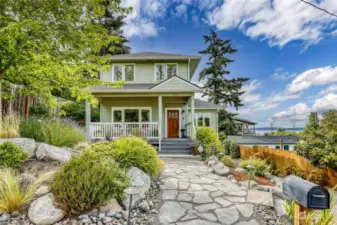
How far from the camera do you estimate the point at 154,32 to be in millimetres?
15523

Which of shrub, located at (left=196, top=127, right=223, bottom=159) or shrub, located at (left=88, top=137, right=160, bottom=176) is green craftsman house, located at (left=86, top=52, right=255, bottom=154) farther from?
shrub, located at (left=88, top=137, right=160, bottom=176)

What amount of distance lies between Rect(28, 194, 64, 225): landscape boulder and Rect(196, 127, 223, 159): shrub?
297 inches

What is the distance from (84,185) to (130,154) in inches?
64.6

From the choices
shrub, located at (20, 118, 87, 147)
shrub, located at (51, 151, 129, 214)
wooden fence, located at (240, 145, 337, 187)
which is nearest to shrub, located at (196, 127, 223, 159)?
wooden fence, located at (240, 145, 337, 187)

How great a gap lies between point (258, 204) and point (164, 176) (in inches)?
103

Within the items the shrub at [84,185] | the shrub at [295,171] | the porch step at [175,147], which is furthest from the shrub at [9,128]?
the shrub at [295,171]

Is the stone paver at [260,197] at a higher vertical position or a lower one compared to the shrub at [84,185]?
lower

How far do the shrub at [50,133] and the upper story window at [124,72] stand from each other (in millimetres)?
8714

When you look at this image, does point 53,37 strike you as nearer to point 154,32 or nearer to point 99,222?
point 99,222

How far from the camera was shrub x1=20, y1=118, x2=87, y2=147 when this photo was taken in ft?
20.3

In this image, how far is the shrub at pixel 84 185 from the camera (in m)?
3.26

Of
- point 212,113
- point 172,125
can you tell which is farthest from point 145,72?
point 212,113

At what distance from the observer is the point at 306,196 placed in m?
1.63

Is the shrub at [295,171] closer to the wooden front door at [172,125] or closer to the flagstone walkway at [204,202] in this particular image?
the flagstone walkway at [204,202]
